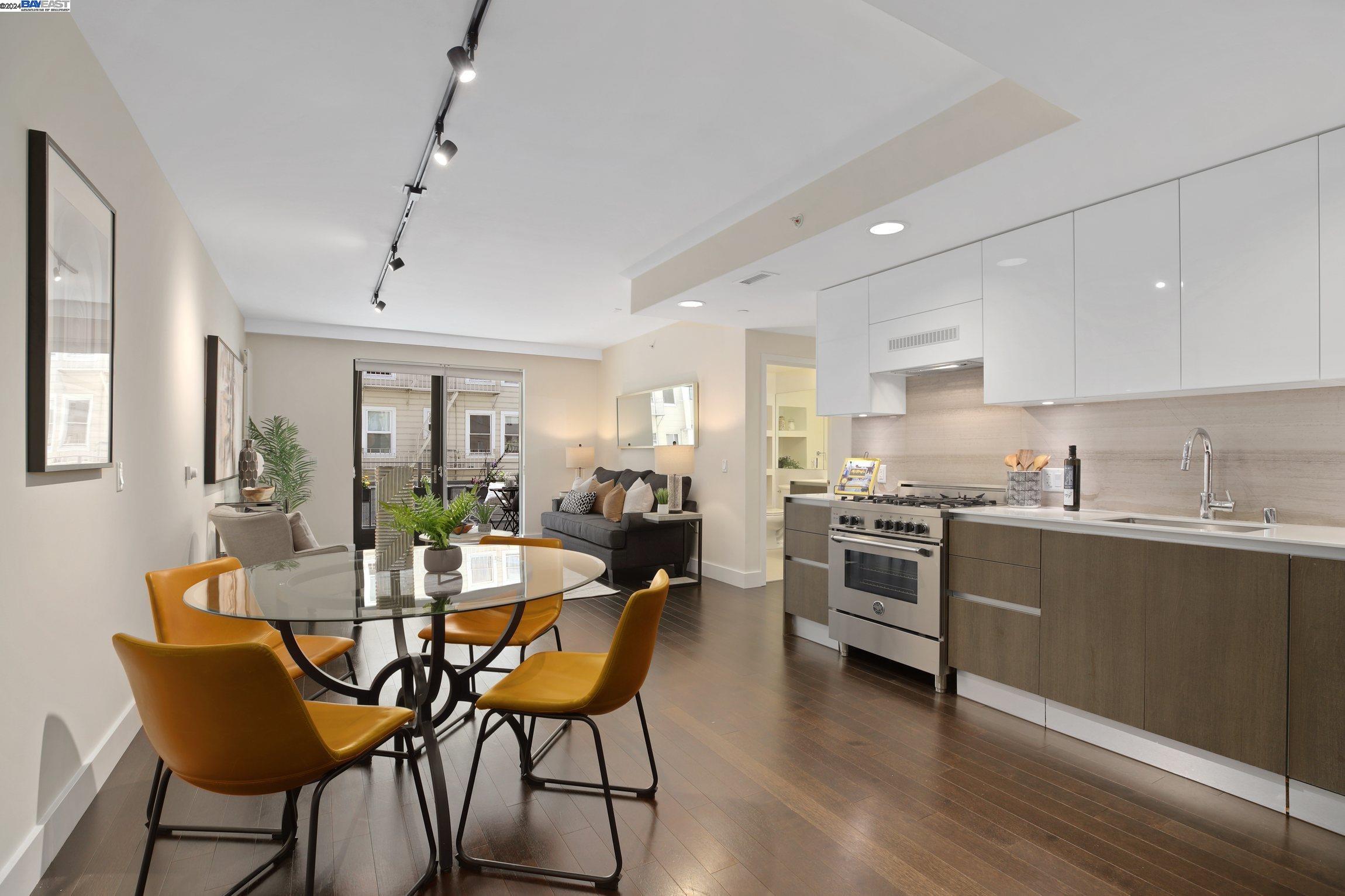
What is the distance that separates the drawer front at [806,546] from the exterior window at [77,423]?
3597 millimetres

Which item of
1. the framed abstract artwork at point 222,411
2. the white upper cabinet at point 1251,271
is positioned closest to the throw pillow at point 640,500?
the framed abstract artwork at point 222,411

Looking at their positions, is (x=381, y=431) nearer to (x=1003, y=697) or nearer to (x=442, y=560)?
(x=442, y=560)

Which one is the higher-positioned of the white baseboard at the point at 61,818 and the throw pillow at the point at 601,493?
the throw pillow at the point at 601,493

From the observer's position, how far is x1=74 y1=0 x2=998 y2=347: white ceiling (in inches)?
87.4

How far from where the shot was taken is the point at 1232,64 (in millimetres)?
1964

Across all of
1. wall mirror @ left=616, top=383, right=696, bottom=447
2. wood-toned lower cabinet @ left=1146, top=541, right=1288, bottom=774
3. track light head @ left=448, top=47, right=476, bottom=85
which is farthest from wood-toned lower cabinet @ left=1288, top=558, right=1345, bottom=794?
wall mirror @ left=616, top=383, right=696, bottom=447

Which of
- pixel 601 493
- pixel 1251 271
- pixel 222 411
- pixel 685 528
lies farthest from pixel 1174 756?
pixel 222 411

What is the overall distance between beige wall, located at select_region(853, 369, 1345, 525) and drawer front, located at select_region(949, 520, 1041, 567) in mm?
553

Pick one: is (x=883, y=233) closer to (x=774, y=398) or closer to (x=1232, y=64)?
(x=1232, y=64)

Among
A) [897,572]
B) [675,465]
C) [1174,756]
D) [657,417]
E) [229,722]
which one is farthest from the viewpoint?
[657,417]

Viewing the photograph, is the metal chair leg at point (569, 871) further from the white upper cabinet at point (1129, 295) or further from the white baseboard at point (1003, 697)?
the white upper cabinet at point (1129, 295)

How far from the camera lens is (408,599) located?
2070 mm

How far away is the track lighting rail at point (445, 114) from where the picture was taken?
2.19 m

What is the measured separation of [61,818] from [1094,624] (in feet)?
12.3
